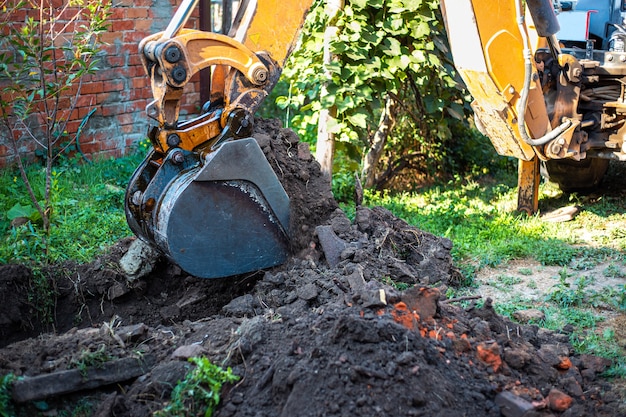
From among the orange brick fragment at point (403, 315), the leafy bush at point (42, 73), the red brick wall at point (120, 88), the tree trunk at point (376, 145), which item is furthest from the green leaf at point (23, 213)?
the orange brick fragment at point (403, 315)

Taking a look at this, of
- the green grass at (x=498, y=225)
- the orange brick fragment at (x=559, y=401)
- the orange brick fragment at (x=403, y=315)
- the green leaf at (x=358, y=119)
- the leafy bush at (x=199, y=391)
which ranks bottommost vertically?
the green grass at (x=498, y=225)

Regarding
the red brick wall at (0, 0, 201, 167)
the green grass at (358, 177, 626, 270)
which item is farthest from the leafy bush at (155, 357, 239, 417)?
the red brick wall at (0, 0, 201, 167)

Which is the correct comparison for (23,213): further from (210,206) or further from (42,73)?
(210,206)

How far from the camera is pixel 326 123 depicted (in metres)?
7.36

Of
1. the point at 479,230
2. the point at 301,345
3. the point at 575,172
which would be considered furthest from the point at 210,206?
the point at 575,172

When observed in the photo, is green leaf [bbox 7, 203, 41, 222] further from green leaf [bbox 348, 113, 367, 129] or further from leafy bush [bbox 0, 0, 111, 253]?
green leaf [bbox 348, 113, 367, 129]

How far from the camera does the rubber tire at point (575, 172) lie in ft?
25.8

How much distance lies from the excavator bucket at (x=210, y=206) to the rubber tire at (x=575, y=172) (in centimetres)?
412

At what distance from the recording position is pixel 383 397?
3.40 meters

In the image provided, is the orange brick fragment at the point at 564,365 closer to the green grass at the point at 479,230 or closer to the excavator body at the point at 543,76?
the green grass at the point at 479,230

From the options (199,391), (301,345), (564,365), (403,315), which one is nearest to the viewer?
(199,391)

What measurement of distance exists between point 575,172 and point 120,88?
4965 mm

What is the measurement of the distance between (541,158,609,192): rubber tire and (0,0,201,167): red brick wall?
4.52m

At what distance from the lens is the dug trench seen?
11.5ft
